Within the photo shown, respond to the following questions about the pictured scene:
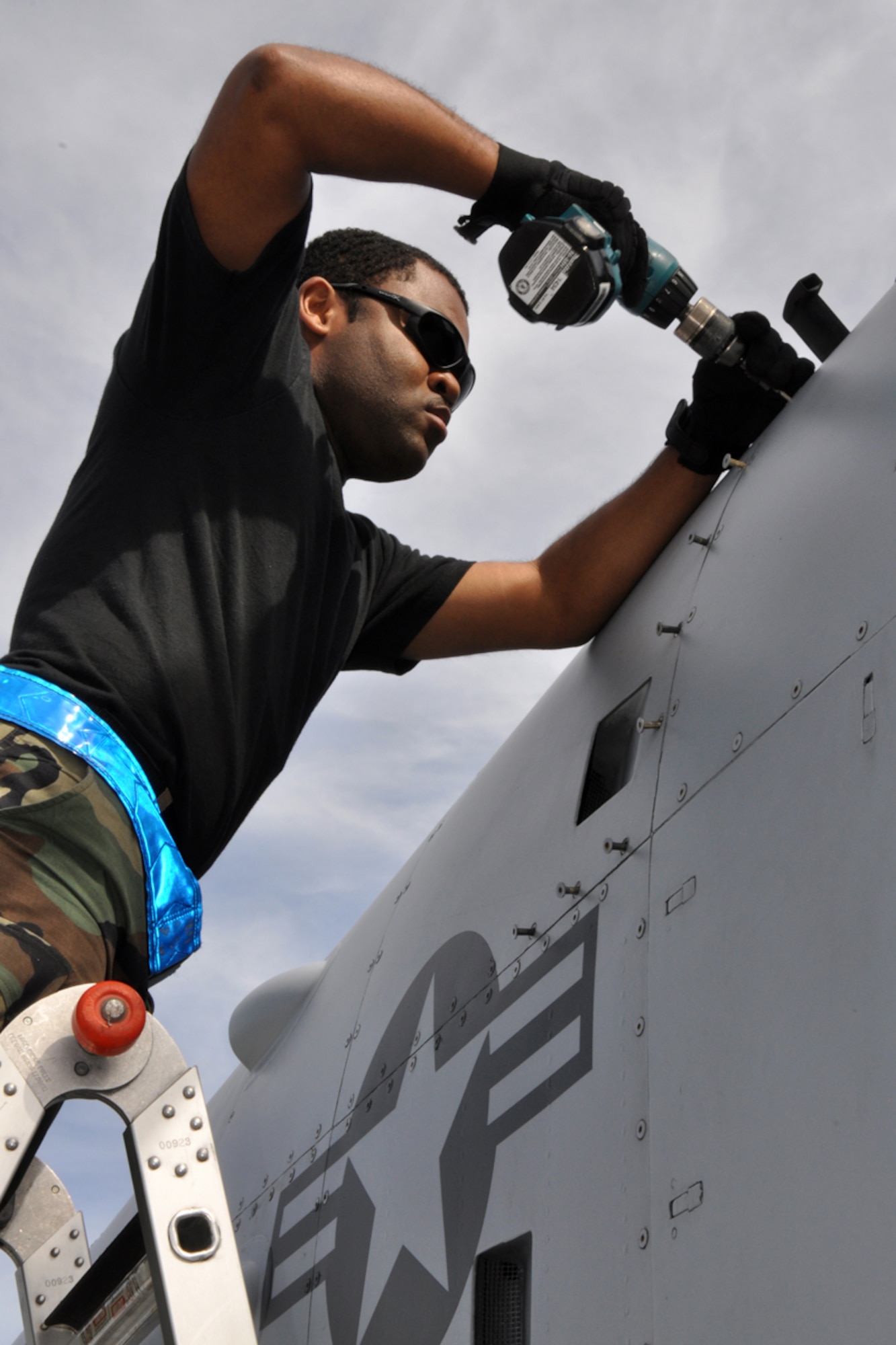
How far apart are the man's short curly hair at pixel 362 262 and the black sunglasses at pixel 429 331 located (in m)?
0.05

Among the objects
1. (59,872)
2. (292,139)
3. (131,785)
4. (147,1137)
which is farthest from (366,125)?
(147,1137)

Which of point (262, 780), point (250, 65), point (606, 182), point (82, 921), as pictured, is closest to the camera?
point (82, 921)

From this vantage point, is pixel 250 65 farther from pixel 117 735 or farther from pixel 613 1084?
pixel 613 1084

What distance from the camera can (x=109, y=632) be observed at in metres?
2.19

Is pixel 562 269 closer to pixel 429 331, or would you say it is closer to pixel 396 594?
pixel 429 331

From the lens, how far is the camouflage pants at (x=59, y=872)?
1.87m

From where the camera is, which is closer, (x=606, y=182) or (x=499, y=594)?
(x=606, y=182)

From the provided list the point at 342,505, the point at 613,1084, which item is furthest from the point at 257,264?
the point at 613,1084

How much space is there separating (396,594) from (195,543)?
0.89 m

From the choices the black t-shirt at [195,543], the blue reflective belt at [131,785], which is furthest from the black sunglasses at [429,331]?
the blue reflective belt at [131,785]

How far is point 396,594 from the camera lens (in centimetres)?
312

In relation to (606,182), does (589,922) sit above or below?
below

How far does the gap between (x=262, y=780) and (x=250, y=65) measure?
1310 mm

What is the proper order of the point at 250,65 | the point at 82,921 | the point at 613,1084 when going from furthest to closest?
the point at 250,65 < the point at 82,921 < the point at 613,1084
